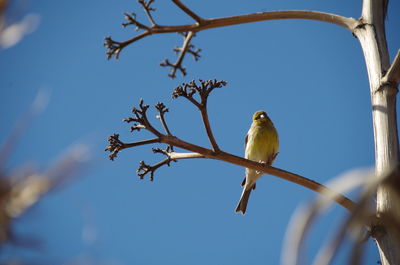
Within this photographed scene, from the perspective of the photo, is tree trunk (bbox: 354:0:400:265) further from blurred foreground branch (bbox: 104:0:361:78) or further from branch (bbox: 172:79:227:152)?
branch (bbox: 172:79:227:152)

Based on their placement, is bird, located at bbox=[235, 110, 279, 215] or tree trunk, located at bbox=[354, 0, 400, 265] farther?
bird, located at bbox=[235, 110, 279, 215]

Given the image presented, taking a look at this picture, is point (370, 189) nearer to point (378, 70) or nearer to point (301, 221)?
point (301, 221)

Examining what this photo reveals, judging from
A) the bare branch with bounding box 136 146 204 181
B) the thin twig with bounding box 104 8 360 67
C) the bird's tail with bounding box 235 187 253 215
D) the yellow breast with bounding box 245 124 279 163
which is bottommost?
the bare branch with bounding box 136 146 204 181

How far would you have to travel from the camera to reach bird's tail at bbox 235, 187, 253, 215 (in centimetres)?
711

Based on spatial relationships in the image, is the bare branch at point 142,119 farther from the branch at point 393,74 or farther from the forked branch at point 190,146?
the branch at point 393,74

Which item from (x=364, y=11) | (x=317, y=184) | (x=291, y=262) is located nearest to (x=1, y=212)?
(x=291, y=262)

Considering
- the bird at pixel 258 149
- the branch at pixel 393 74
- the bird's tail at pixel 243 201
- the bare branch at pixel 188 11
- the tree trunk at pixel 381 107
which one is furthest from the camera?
the bird at pixel 258 149

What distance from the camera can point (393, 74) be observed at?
145 inches

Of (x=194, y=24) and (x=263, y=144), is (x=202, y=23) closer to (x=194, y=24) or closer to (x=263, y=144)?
(x=194, y=24)

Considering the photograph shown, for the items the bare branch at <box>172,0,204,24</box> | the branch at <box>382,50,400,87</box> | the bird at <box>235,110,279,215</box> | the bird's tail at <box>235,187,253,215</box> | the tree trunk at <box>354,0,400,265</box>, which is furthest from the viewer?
the bird at <box>235,110,279,215</box>

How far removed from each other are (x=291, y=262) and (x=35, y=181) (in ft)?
2.38

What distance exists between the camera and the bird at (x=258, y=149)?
24.1ft

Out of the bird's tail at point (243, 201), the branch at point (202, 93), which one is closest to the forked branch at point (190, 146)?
the branch at point (202, 93)

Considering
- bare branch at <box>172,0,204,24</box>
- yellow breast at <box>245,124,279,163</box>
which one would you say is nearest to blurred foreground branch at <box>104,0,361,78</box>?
bare branch at <box>172,0,204,24</box>
